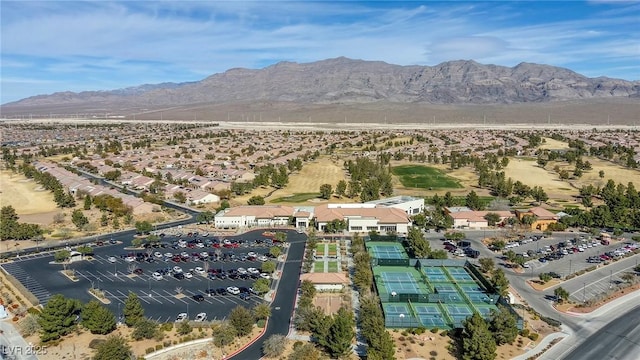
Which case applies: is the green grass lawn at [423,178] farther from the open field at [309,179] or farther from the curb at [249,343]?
the curb at [249,343]

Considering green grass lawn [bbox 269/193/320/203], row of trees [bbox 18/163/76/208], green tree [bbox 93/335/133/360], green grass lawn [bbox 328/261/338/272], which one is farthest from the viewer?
green grass lawn [bbox 269/193/320/203]

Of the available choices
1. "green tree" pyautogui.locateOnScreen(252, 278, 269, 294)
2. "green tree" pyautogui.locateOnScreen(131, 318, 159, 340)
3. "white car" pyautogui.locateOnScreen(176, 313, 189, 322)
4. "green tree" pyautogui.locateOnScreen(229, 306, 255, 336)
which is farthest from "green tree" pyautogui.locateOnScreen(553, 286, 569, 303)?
"green tree" pyautogui.locateOnScreen(131, 318, 159, 340)

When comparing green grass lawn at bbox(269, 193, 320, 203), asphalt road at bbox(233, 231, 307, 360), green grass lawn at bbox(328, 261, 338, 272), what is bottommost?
asphalt road at bbox(233, 231, 307, 360)

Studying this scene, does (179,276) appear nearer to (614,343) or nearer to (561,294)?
(561,294)

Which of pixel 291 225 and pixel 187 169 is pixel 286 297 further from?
pixel 187 169

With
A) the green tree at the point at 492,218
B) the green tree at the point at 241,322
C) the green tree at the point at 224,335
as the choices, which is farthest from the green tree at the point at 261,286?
the green tree at the point at 492,218

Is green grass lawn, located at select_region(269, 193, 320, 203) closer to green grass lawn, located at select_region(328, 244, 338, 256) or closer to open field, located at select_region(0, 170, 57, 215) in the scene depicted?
green grass lawn, located at select_region(328, 244, 338, 256)

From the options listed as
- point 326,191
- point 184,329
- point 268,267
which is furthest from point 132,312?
point 326,191
